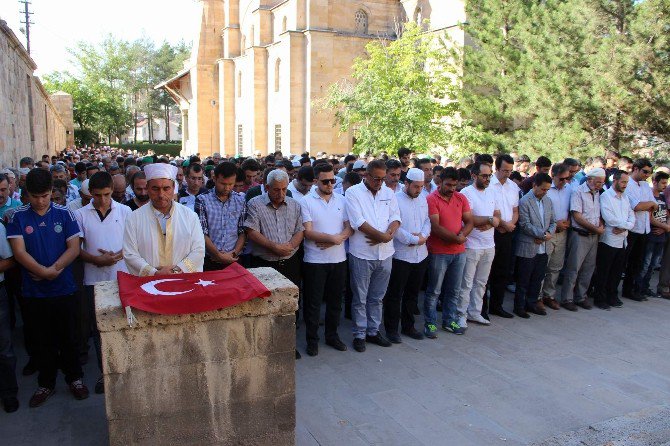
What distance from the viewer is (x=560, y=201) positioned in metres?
7.82

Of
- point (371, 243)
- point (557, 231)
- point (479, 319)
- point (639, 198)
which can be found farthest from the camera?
point (639, 198)

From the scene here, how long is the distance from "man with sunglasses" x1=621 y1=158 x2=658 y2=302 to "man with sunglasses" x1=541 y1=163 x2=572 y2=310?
116 centimetres

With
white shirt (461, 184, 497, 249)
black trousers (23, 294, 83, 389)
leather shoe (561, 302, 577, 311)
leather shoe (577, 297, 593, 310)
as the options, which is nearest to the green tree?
leather shoe (577, 297, 593, 310)

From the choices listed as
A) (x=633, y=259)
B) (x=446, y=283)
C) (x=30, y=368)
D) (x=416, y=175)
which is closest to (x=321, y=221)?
(x=416, y=175)

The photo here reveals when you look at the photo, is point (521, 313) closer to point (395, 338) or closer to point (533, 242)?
point (533, 242)

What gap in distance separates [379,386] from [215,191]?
265 cm

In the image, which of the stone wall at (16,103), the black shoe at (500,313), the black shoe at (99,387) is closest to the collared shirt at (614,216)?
the black shoe at (500,313)

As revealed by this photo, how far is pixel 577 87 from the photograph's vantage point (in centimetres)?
1484

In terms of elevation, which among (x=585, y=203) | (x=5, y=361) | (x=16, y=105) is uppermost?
(x=16, y=105)

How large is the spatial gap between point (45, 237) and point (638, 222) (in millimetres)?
8362

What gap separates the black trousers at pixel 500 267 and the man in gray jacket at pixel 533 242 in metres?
0.21

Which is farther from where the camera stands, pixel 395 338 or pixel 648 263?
pixel 648 263

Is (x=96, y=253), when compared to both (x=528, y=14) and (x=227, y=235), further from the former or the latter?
(x=528, y=14)

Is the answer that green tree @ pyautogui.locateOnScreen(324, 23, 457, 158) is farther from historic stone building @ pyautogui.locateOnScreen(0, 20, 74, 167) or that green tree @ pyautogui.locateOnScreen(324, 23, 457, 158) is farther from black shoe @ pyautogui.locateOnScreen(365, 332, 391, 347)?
black shoe @ pyautogui.locateOnScreen(365, 332, 391, 347)
